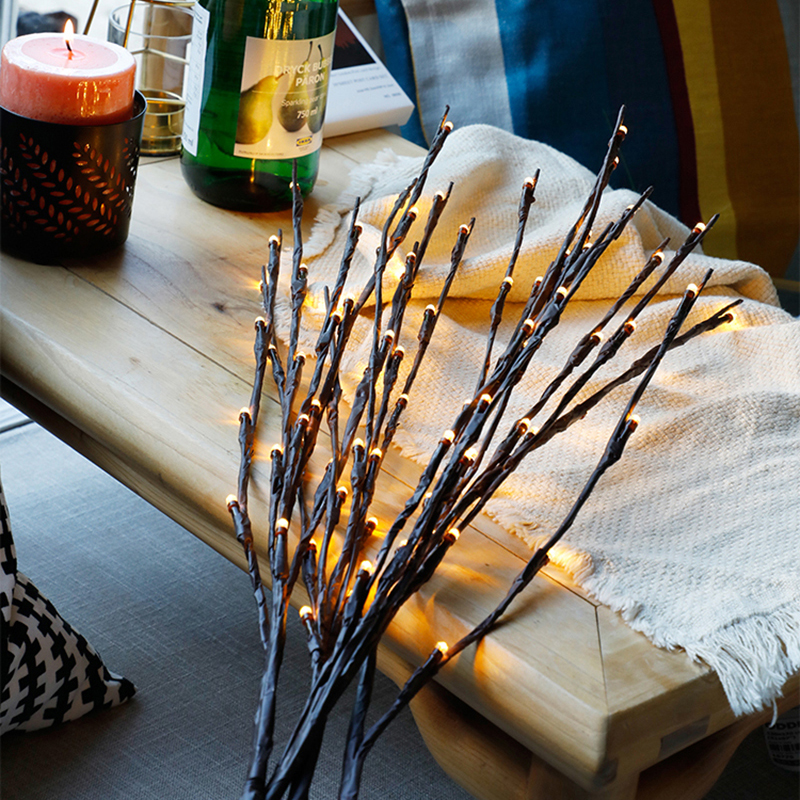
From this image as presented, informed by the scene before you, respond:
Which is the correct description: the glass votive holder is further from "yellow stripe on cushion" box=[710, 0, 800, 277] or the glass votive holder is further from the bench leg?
"yellow stripe on cushion" box=[710, 0, 800, 277]

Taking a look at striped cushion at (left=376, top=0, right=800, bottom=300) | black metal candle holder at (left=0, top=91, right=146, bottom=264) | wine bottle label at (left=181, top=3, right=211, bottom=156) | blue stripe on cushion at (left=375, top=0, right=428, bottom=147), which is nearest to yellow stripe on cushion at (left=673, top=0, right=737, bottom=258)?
striped cushion at (left=376, top=0, right=800, bottom=300)

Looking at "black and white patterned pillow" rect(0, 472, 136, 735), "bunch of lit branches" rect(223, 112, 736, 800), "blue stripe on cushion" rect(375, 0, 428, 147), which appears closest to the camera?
"bunch of lit branches" rect(223, 112, 736, 800)

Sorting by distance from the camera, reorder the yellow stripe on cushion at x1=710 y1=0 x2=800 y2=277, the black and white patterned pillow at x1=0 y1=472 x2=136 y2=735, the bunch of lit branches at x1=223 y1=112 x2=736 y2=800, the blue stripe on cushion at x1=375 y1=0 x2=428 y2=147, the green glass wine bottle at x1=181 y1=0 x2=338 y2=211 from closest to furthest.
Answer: the bunch of lit branches at x1=223 y1=112 x2=736 y2=800
the black and white patterned pillow at x1=0 y1=472 x2=136 y2=735
the green glass wine bottle at x1=181 y1=0 x2=338 y2=211
the blue stripe on cushion at x1=375 y1=0 x2=428 y2=147
the yellow stripe on cushion at x1=710 y1=0 x2=800 y2=277

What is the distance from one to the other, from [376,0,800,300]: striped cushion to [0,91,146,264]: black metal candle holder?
3.29 feet

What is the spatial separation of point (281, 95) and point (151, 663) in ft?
1.84

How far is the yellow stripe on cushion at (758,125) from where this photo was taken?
1872 mm


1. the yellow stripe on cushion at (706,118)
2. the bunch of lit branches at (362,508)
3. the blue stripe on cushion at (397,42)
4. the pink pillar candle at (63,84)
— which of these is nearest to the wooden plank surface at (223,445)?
the bunch of lit branches at (362,508)

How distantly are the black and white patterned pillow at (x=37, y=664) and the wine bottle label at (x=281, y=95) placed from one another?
0.44 metres

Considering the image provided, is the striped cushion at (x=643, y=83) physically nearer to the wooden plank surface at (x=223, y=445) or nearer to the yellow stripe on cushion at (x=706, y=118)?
the yellow stripe on cushion at (x=706, y=118)

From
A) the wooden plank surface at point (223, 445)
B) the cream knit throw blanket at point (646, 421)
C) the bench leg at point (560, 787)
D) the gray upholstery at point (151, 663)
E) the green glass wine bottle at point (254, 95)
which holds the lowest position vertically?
the gray upholstery at point (151, 663)

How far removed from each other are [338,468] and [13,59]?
482 mm

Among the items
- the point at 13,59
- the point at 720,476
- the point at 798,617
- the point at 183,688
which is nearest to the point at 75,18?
the point at 13,59

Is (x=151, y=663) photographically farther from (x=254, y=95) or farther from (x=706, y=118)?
(x=706, y=118)

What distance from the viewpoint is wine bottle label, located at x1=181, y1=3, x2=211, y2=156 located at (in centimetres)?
94
